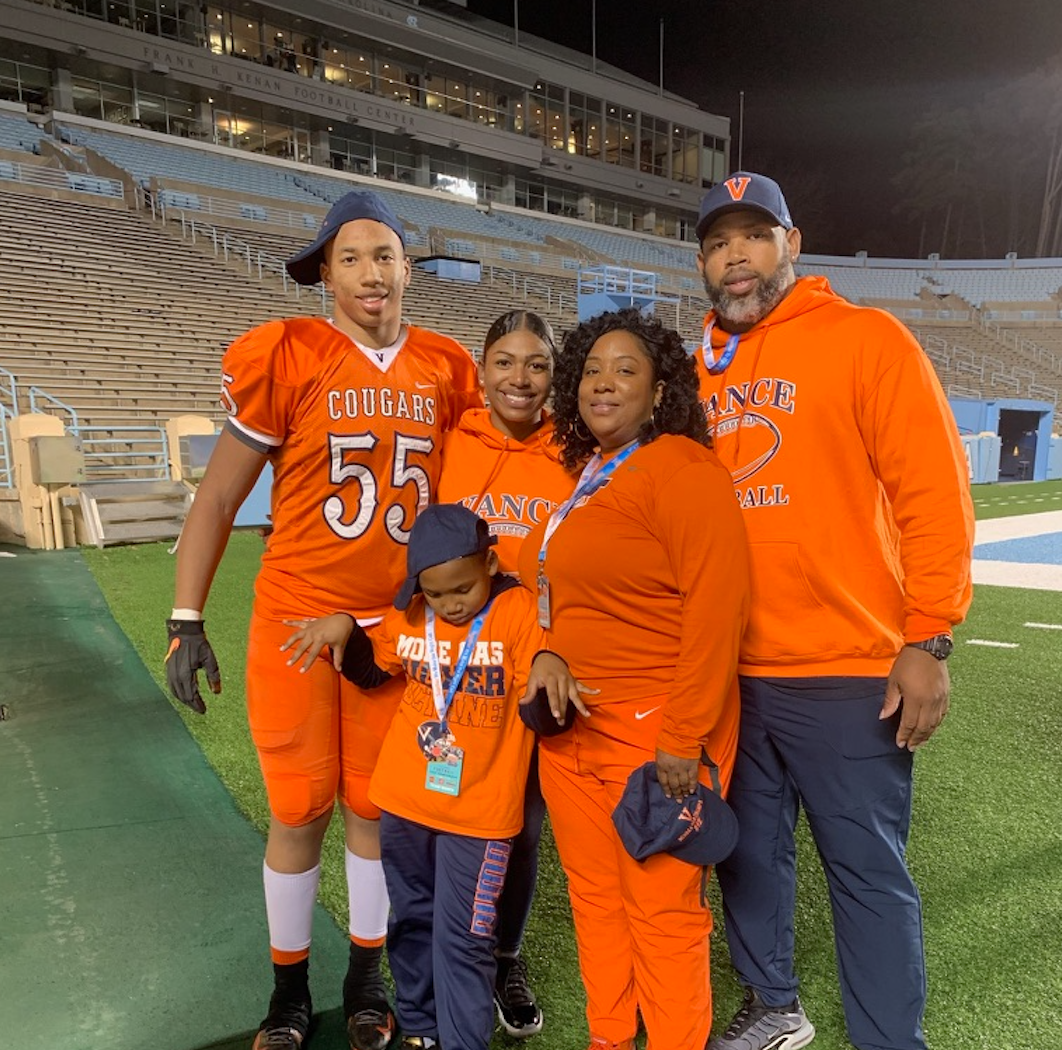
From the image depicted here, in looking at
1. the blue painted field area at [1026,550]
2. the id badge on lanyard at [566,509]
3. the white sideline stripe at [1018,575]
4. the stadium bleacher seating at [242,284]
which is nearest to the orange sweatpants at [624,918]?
the id badge on lanyard at [566,509]

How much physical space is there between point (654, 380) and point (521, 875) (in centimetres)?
137

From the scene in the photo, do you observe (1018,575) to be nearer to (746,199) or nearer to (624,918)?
(746,199)

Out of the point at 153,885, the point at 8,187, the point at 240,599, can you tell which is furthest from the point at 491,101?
the point at 153,885

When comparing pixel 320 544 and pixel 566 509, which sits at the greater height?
pixel 566 509

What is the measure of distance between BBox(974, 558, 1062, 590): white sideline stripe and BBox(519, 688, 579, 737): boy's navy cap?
7.48m

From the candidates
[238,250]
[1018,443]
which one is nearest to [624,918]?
[238,250]

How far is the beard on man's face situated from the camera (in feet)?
6.75

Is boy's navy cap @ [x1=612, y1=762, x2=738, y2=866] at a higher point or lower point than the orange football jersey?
lower

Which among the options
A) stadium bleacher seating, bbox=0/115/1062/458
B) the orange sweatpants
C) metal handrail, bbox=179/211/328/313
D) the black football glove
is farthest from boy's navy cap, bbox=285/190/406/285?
metal handrail, bbox=179/211/328/313

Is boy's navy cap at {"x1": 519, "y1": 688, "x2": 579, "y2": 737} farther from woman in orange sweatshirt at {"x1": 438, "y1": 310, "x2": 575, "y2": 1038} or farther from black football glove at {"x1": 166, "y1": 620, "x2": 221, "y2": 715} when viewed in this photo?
black football glove at {"x1": 166, "y1": 620, "x2": 221, "y2": 715}

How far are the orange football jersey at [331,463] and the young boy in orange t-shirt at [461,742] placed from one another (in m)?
0.19

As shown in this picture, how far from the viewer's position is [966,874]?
9.54ft

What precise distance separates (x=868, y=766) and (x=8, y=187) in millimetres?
25585

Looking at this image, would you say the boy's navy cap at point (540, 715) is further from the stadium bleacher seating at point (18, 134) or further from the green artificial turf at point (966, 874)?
the stadium bleacher seating at point (18, 134)
